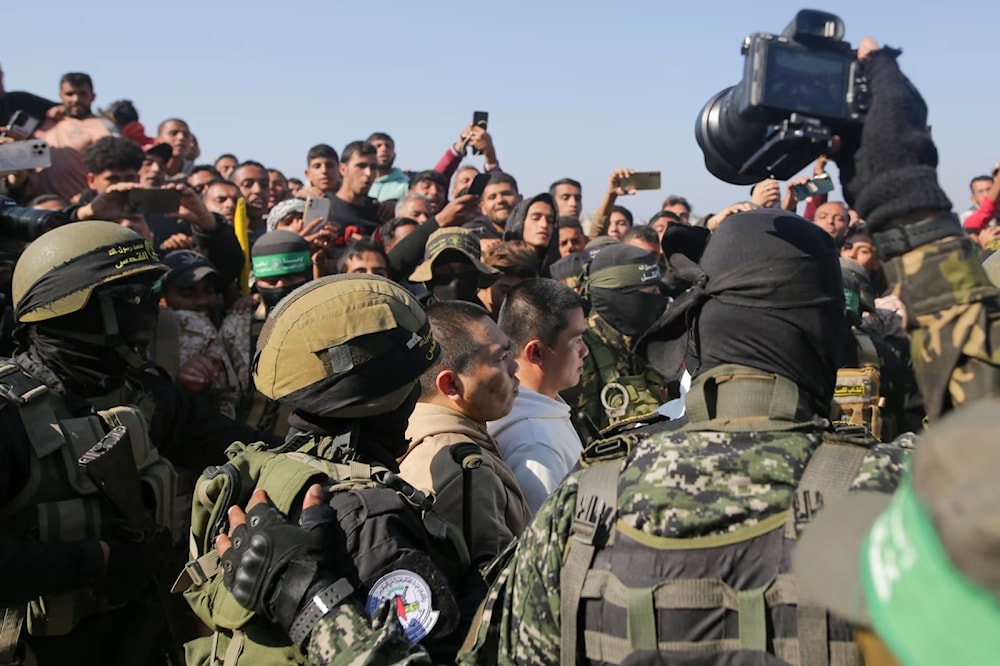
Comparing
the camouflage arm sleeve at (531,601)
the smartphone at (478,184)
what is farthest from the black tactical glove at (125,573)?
the smartphone at (478,184)

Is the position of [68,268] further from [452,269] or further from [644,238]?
[644,238]

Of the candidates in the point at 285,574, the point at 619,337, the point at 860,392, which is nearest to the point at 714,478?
the point at 285,574

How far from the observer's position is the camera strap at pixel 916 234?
1.87 meters

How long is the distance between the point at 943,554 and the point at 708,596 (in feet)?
3.41

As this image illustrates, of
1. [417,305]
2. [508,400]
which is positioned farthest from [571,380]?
[417,305]

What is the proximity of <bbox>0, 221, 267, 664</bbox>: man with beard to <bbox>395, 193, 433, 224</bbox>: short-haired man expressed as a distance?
13.9 ft

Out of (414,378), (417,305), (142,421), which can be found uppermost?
(417,305)

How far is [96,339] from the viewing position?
3771 mm

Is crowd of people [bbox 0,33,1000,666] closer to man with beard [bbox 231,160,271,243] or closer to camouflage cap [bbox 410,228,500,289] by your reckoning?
camouflage cap [bbox 410,228,500,289]

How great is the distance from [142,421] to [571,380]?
2.02 metres

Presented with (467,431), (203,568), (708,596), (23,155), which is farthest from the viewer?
(23,155)

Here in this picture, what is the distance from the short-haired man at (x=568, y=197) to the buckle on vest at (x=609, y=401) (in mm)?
4802

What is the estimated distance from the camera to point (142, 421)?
3.76m

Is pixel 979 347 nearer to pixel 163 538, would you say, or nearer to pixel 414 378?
pixel 414 378
